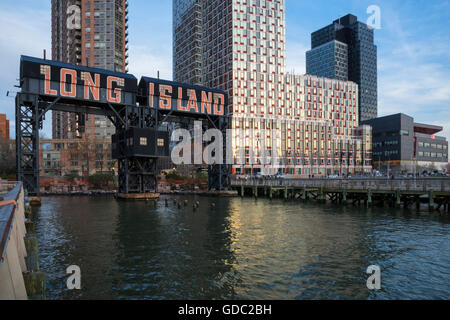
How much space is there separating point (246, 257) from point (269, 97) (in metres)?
120

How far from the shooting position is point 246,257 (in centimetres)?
2102

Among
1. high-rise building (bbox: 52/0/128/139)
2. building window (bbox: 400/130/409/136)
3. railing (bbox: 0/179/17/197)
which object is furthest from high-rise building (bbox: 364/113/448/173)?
railing (bbox: 0/179/17/197)

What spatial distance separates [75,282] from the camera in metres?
15.9

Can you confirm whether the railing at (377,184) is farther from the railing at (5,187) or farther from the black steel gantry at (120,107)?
the railing at (5,187)

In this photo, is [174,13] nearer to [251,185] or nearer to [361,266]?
[251,185]

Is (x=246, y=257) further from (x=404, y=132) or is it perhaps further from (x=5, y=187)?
(x=404, y=132)

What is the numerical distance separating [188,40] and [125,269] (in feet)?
541

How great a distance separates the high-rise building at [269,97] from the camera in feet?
430

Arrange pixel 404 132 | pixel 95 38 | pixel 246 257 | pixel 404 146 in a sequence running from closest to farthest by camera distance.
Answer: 1. pixel 246 257
2. pixel 95 38
3. pixel 404 146
4. pixel 404 132

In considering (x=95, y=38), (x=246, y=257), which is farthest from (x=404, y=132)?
(x=246, y=257)

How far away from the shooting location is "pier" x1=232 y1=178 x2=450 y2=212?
1753 inches

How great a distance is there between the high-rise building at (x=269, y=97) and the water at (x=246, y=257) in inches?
3801

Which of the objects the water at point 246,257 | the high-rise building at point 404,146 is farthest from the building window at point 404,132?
the water at point 246,257

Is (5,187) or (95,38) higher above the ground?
(95,38)
